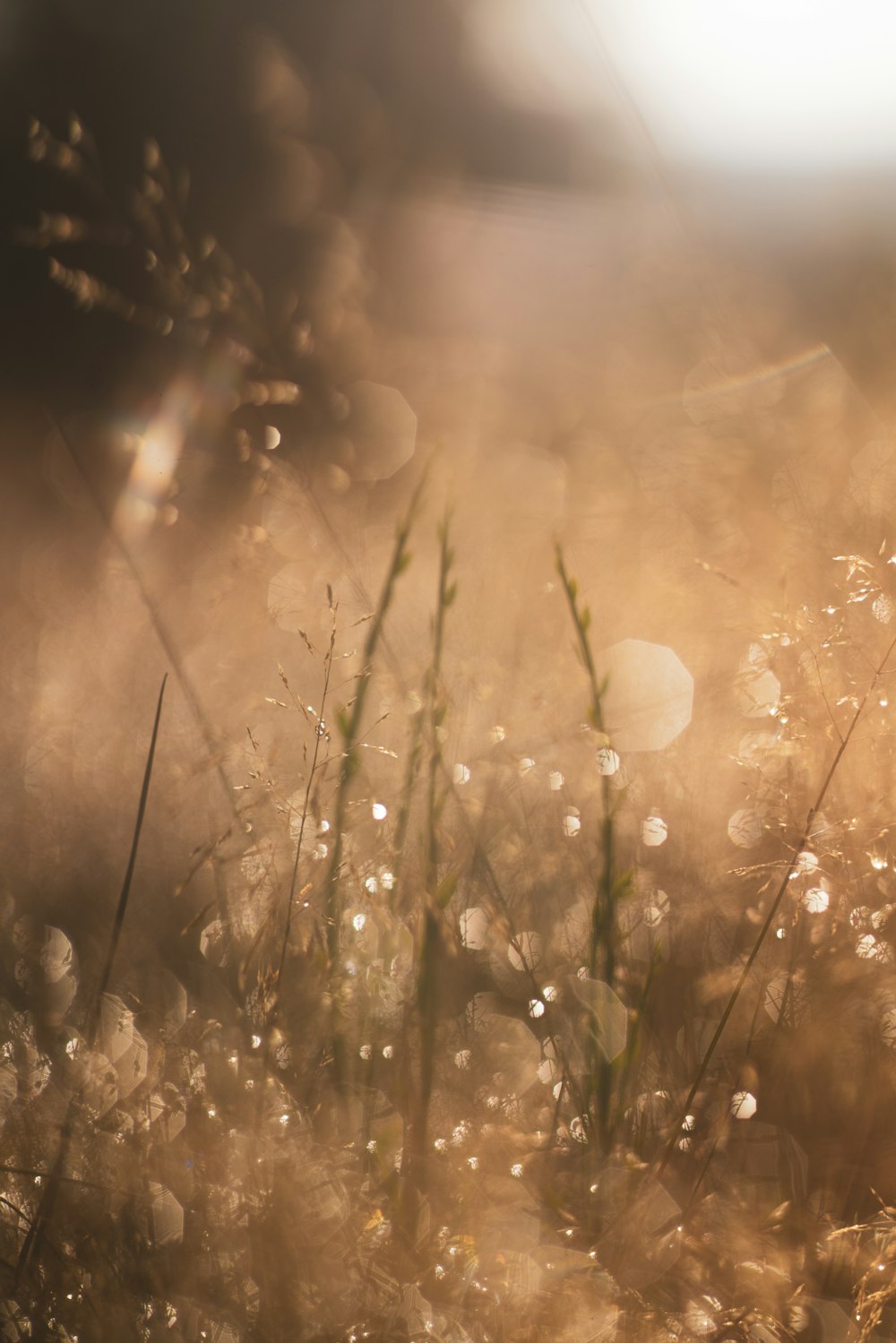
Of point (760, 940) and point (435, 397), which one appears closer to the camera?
point (760, 940)

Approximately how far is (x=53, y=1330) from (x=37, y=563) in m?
0.79

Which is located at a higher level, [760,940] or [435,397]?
[435,397]

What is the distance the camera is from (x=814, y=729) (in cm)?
83

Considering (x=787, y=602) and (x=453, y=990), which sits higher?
(x=787, y=602)

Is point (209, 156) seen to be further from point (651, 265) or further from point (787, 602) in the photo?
point (787, 602)

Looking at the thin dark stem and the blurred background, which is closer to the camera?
the thin dark stem

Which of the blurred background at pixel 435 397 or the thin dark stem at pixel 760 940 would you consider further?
the blurred background at pixel 435 397

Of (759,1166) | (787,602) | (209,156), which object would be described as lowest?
(759,1166)

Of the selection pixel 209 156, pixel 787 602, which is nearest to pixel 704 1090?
pixel 787 602

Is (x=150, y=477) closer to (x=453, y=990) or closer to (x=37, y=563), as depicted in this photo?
(x=37, y=563)

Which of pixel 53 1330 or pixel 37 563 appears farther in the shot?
pixel 37 563

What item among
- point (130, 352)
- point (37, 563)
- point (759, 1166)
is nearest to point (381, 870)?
point (759, 1166)

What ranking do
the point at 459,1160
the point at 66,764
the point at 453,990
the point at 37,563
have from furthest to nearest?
the point at 37,563
the point at 66,764
the point at 453,990
the point at 459,1160

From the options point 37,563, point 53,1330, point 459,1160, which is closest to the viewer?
point 53,1330
